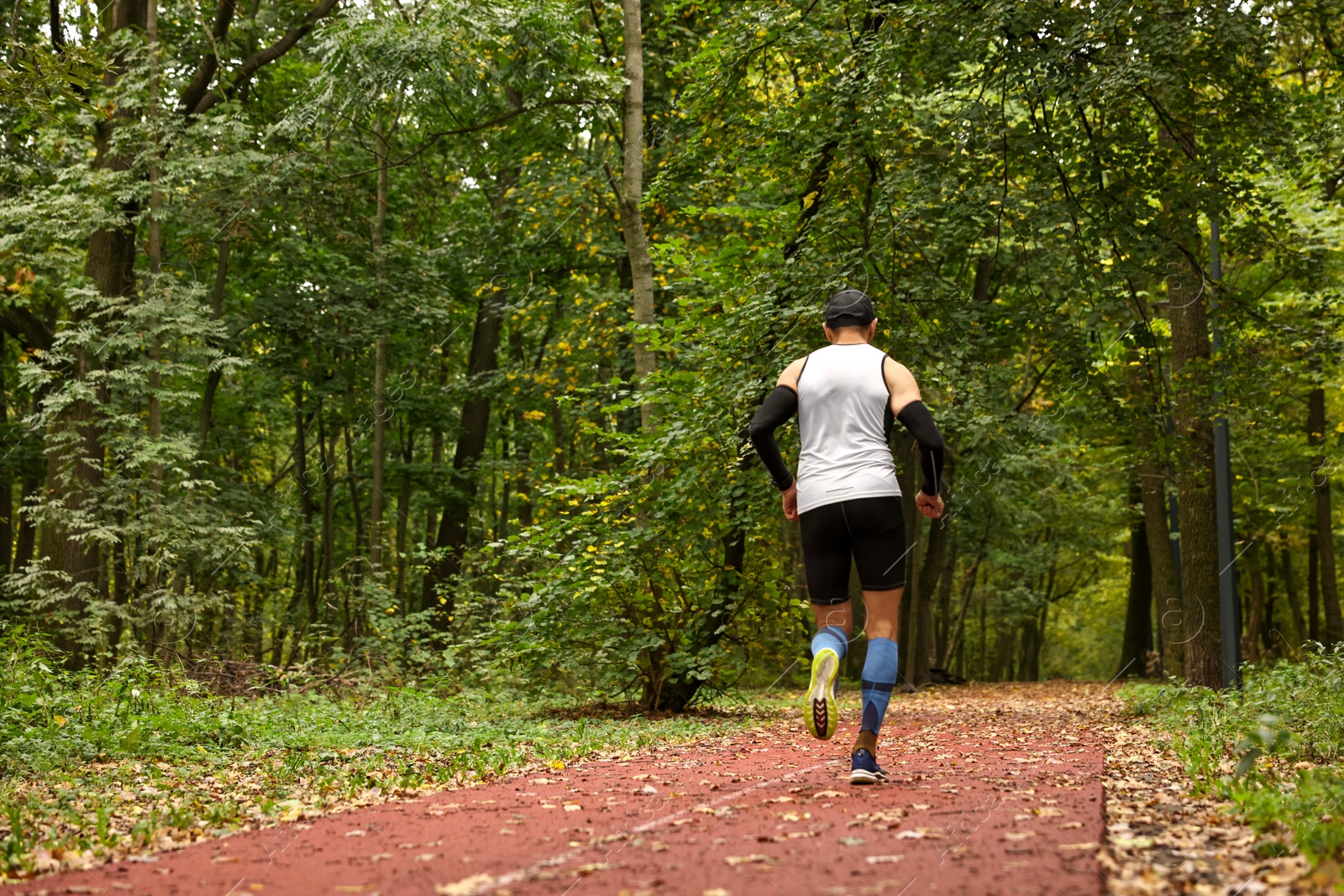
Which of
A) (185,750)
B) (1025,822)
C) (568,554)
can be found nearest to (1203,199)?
(568,554)

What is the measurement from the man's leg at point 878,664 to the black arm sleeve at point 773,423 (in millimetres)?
801

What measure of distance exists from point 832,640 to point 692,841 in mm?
1574

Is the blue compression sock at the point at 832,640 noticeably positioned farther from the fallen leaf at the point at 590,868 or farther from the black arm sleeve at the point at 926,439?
the fallen leaf at the point at 590,868

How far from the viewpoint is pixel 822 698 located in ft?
16.9

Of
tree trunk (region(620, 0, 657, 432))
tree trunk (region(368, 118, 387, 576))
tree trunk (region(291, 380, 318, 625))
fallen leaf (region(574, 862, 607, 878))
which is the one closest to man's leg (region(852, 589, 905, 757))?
fallen leaf (region(574, 862, 607, 878))

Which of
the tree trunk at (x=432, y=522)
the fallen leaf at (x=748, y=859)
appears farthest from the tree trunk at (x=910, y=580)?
the fallen leaf at (x=748, y=859)

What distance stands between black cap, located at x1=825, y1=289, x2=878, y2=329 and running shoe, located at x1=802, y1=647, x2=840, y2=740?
1.73 m

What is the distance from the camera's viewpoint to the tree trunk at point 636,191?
13.9m

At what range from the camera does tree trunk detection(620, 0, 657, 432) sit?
547 inches

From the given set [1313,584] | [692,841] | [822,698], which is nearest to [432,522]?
[1313,584]

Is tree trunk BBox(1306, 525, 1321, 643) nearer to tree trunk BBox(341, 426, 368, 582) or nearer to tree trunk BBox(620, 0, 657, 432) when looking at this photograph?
tree trunk BBox(620, 0, 657, 432)

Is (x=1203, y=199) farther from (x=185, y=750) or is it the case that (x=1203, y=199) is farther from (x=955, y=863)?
(x=185, y=750)

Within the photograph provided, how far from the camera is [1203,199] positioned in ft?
32.4

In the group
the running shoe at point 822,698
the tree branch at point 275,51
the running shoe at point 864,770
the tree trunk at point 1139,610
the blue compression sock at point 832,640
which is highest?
the tree branch at point 275,51
